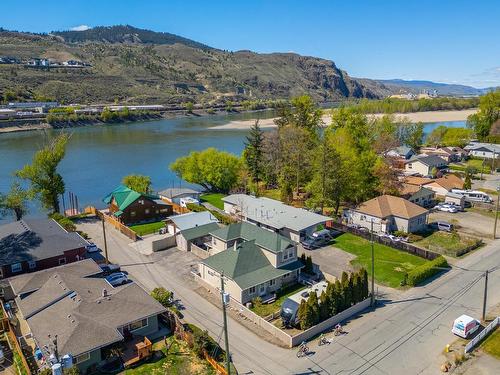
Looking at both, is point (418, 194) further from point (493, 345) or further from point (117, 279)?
point (117, 279)

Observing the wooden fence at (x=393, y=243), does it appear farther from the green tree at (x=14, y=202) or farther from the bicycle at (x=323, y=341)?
the green tree at (x=14, y=202)

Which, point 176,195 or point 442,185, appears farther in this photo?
point 442,185

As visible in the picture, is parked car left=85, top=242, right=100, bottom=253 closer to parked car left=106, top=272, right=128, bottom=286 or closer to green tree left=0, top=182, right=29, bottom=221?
parked car left=106, top=272, right=128, bottom=286

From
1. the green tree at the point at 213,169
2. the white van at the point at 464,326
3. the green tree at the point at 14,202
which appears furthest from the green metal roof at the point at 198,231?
the white van at the point at 464,326

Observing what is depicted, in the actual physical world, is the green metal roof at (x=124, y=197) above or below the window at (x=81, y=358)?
above

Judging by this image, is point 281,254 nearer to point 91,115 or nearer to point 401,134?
point 401,134

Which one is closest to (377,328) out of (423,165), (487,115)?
(423,165)
